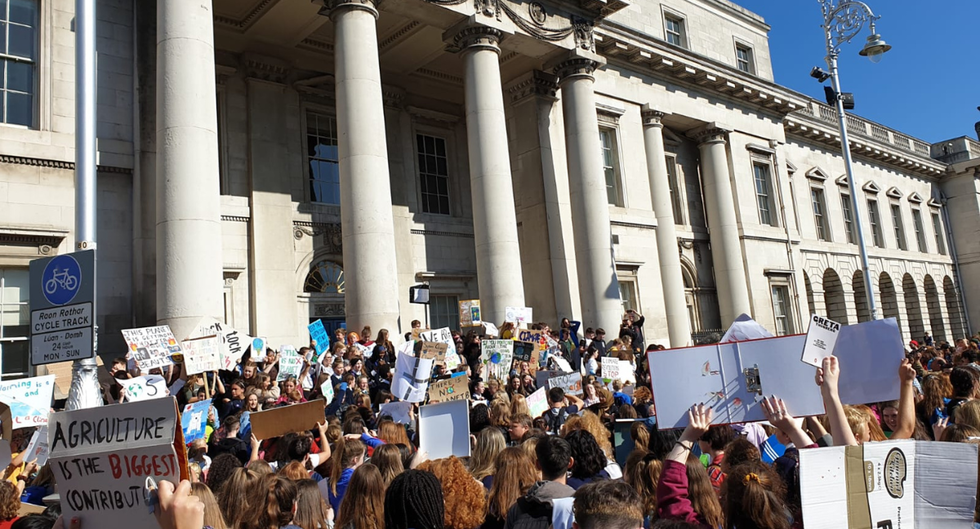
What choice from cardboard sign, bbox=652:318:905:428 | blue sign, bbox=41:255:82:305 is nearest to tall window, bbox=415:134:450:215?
blue sign, bbox=41:255:82:305

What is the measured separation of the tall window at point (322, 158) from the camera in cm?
2094

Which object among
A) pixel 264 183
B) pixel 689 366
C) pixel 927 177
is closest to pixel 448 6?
pixel 264 183

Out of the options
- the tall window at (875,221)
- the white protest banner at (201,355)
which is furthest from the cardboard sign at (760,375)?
the tall window at (875,221)

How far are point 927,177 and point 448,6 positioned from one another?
39881mm

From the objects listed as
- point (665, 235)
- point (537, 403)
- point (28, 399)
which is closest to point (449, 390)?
point (537, 403)

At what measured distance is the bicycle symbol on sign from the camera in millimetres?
7754

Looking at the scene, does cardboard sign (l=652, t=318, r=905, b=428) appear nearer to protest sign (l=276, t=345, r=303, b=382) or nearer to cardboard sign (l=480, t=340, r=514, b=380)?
protest sign (l=276, t=345, r=303, b=382)

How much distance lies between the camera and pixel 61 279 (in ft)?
25.8

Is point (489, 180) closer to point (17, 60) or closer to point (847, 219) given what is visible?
point (17, 60)

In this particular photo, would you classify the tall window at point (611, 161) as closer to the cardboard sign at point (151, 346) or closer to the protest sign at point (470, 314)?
the protest sign at point (470, 314)

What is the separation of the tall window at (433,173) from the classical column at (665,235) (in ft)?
26.5

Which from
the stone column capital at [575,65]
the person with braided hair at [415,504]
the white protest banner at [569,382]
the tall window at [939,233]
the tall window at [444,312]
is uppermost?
the stone column capital at [575,65]

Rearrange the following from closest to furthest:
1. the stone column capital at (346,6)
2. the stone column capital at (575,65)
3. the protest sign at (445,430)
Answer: the protest sign at (445,430) → the stone column capital at (346,6) → the stone column capital at (575,65)

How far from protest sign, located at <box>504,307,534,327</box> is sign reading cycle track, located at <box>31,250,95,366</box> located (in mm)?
10712
